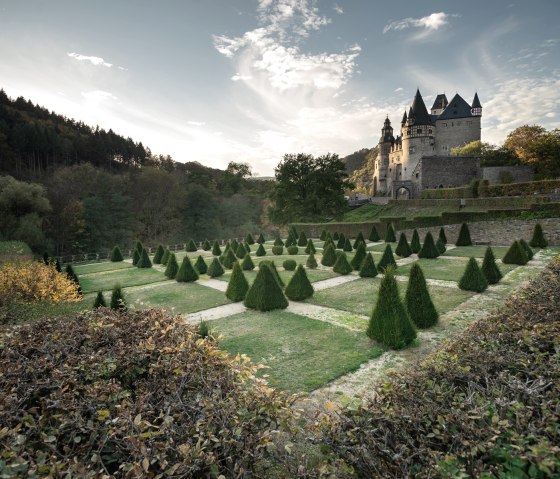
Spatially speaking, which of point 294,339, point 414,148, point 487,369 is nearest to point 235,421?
point 487,369

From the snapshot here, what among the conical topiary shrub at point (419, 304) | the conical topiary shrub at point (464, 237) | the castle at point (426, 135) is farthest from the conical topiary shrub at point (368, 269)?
the castle at point (426, 135)

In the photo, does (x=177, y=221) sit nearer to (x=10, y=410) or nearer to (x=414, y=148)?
(x=414, y=148)

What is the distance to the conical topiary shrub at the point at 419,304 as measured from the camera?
8211 mm

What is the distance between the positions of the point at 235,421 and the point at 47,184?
41.3 m

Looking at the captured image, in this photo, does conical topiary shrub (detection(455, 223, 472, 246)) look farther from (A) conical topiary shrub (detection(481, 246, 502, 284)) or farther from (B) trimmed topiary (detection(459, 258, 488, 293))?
(B) trimmed topiary (detection(459, 258, 488, 293))

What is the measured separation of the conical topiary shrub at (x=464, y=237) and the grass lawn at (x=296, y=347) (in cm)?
1855

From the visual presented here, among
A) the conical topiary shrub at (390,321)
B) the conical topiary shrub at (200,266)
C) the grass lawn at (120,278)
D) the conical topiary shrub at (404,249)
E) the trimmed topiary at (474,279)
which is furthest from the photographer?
the conical topiary shrub at (404,249)

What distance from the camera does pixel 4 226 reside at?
25.4 m

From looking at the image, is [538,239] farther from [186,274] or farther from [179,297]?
[179,297]

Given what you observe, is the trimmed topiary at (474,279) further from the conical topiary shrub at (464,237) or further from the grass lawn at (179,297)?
the conical topiary shrub at (464,237)

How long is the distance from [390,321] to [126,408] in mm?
5907

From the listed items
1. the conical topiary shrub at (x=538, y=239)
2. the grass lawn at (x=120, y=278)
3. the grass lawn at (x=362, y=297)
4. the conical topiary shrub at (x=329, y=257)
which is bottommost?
the grass lawn at (x=120, y=278)

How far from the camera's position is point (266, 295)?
10594 millimetres

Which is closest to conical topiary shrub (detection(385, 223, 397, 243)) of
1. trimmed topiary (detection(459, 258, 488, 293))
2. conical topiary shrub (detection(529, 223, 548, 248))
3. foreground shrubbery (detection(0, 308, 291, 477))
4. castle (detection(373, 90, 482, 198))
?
conical topiary shrub (detection(529, 223, 548, 248))
